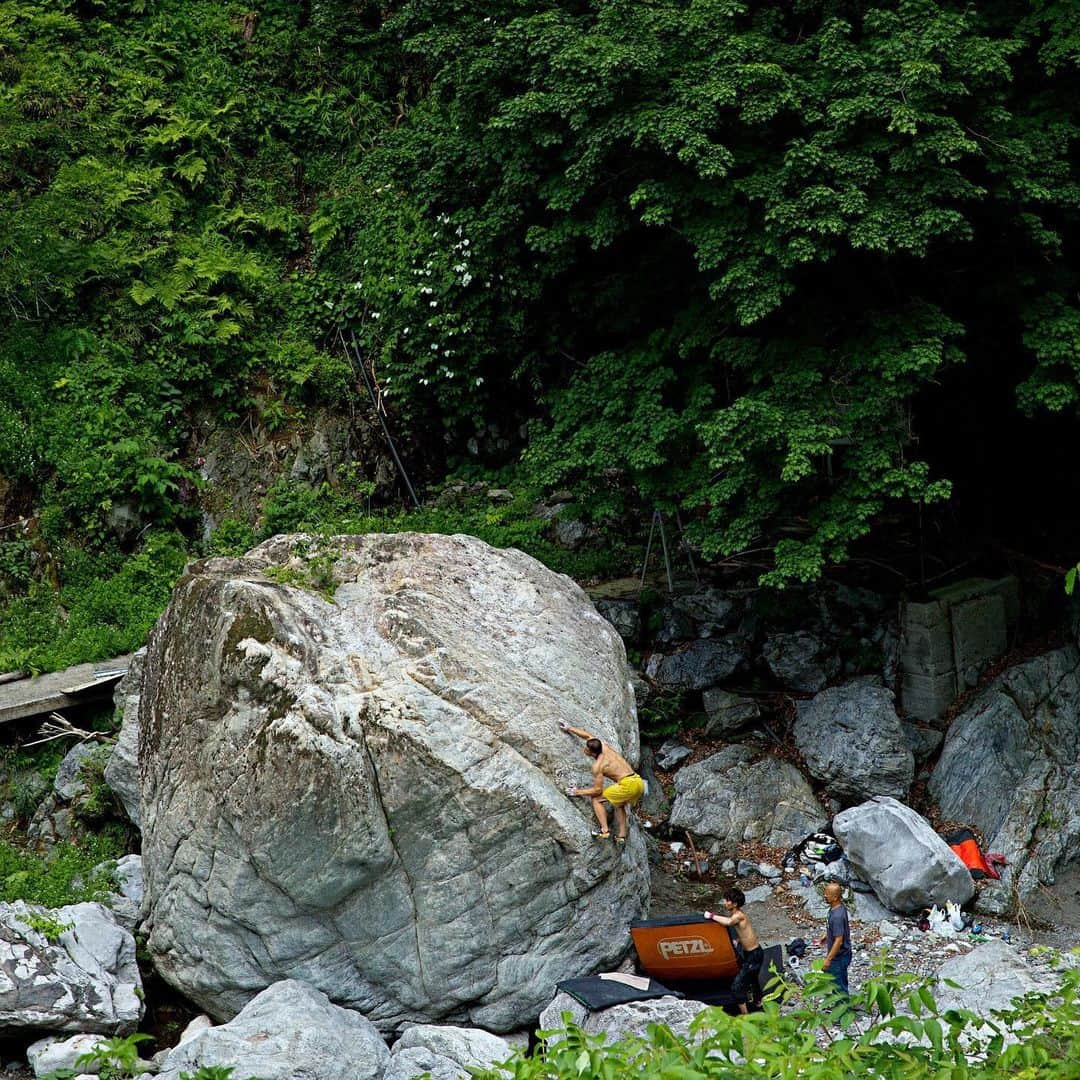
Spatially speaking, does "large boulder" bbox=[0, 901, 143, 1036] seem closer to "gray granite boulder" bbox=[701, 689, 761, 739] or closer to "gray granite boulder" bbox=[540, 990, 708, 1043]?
"gray granite boulder" bbox=[540, 990, 708, 1043]

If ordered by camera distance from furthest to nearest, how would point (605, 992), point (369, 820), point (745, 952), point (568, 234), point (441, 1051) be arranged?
1. point (568, 234)
2. point (745, 952)
3. point (369, 820)
4. point (605, 992)
5. point (441, 1051)

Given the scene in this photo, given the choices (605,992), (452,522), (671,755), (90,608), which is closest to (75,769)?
(90,608)

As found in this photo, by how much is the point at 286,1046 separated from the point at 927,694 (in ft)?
27.7

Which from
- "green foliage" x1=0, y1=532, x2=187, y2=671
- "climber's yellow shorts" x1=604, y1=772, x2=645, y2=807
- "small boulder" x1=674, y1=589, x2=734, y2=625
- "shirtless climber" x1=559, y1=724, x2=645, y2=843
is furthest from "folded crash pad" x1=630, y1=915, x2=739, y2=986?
"green foliage" x1=0, y1=532, x2=187, y2=671

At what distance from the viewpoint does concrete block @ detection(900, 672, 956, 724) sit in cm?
1343

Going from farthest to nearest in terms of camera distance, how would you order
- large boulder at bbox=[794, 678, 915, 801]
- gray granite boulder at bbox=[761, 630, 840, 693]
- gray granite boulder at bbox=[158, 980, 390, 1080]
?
gray granite boulder at bbox=[761, 630, 840, 693]
large boulder at bbox=[794, 678, 915, 801]
gray granite boulder at bbox=[158, 980, 390, 1080]

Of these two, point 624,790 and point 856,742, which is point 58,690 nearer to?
point 624,790

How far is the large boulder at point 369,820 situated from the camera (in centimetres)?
926

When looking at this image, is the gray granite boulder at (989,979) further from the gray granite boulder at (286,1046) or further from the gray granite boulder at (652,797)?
the gray granite boulder at (286,1046)

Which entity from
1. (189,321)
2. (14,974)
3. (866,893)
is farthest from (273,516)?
(866,893)

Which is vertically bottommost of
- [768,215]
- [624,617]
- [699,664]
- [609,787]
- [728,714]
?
[728,714]

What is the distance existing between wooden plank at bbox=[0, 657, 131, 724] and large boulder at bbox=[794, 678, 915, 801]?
8.18m

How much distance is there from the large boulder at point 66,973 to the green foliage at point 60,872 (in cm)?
69

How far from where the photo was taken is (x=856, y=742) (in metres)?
12.8
